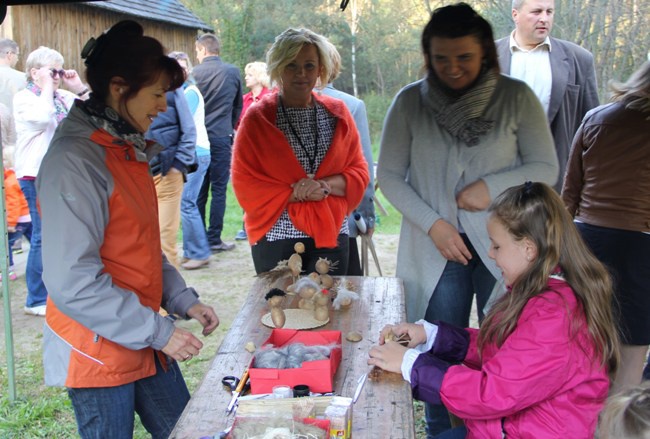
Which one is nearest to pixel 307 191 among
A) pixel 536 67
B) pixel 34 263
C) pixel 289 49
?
pixel 289 49

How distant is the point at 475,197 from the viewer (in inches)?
89.6

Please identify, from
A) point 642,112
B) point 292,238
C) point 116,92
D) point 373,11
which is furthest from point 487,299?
point 373,11

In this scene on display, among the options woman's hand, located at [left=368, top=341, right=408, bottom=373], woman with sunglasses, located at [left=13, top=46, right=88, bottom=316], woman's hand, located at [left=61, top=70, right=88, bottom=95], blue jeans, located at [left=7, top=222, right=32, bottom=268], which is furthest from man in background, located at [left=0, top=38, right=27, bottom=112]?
woman's hand, located at [left=368, top=341, right=408, bottom=373]

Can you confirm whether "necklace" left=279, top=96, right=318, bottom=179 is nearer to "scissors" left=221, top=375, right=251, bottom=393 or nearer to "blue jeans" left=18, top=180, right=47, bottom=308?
"scissors" left=221, top=375, right=251, bottom=393

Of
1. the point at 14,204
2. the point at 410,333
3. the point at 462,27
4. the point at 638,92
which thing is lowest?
the point at 14,204

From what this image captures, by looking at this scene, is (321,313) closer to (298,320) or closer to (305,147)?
(298,320)

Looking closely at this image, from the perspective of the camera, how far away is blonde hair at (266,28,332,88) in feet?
9.02

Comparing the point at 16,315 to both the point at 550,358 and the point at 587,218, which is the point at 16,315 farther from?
the point at 550,358

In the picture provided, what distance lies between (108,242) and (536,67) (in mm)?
2877

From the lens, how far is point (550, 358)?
1.52m

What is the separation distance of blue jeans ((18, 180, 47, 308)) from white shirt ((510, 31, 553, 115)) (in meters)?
3.30

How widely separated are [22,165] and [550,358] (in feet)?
13.9

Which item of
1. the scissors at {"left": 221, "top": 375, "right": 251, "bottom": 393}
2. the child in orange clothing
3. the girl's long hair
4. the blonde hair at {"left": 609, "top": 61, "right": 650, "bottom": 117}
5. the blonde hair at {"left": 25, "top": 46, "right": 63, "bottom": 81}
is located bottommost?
the child in orange clothing

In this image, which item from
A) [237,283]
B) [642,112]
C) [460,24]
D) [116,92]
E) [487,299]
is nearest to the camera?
[116,92]
